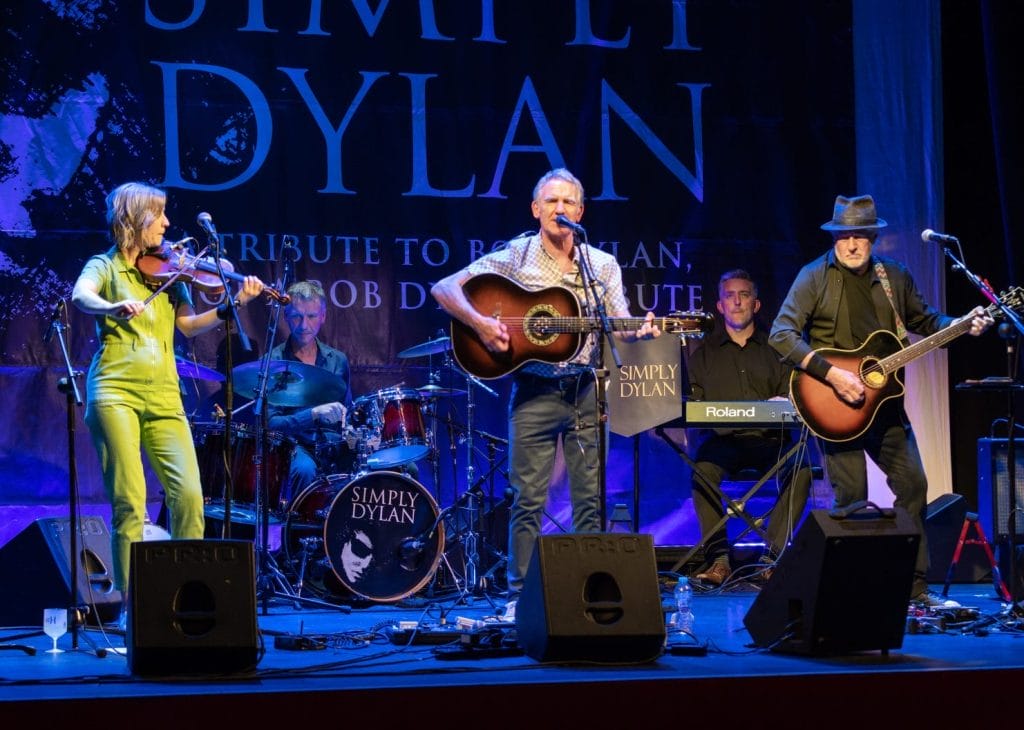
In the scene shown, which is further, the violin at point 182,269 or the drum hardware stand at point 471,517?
A: the drum hardware stand at point 471,517

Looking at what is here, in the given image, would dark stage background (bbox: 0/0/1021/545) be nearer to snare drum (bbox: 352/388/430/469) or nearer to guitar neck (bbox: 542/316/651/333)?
snare drum (bbox: 352/388/430/469)

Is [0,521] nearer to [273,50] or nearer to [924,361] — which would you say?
[273,50]

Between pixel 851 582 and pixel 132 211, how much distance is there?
3.40m

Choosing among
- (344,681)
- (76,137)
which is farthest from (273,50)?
(344,681)

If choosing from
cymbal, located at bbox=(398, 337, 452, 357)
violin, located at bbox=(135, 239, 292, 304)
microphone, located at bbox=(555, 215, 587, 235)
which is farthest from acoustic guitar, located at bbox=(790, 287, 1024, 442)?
violin, located at bbox=(135, 239, 292, 304)

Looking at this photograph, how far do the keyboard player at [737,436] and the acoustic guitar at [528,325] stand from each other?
231 centimetres

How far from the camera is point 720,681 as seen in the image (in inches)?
157

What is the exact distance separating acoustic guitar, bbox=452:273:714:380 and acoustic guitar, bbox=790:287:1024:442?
2.64ft

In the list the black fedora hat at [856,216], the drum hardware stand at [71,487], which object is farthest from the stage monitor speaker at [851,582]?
the drum hardware stand at [71,487]

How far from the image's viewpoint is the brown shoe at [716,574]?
7.76m

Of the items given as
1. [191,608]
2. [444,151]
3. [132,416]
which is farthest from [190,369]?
[191,608]

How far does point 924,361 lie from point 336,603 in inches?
167

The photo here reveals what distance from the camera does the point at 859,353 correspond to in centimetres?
632

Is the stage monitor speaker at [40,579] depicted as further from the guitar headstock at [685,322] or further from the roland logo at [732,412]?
the roland logo at [732,412]
